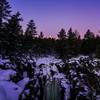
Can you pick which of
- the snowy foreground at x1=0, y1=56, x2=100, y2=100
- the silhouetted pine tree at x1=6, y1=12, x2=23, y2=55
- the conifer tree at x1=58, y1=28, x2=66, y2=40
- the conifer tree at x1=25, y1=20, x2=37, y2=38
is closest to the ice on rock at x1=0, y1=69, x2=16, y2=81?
the snowy foreground at x1=0, y1=56, x2=100, y2=100

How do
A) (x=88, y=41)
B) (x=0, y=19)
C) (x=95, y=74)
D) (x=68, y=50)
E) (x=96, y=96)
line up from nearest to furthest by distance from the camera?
(x=96, y=96) → (x=95, y=74) → (x=0, y=19) → (x=68, y=50) → (x=88, y=41)

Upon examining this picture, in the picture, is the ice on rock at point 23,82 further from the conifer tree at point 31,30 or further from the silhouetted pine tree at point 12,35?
the conifer tree at point 31,30

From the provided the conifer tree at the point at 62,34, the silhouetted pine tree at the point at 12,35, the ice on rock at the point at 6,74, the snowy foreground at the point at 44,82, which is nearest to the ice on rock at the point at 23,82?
the snowy foreground at the point at 44,82

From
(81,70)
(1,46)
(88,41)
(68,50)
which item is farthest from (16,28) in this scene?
(88,41)

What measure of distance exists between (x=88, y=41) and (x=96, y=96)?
168 ft

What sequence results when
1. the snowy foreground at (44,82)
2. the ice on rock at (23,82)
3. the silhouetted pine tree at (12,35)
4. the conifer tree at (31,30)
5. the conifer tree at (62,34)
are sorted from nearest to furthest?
the snowy foreground at (44,82) → the ice on rock at (23,82) → the silhouetted pine tree at (12,35) → the conifer tree at (31,30) → the conifer tree at (62,34)

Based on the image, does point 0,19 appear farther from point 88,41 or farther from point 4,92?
point 88,41

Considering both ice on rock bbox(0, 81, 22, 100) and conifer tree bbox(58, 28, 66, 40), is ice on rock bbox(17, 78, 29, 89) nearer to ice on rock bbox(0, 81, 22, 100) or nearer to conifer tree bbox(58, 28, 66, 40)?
ice on rock bbox(0, 81, 22, 100)

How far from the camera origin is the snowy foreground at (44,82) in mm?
17594

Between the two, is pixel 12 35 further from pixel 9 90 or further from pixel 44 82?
pixel 9 90

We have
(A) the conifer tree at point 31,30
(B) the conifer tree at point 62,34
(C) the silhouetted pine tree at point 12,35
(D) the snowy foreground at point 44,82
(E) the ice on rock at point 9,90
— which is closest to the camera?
(E) the ice on rock at point 9,90

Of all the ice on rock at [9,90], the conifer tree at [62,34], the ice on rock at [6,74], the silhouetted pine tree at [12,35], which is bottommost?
the ice on rock at [9,90]

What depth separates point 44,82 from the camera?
65.2 feet

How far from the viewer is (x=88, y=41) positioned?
70562 millimetres
